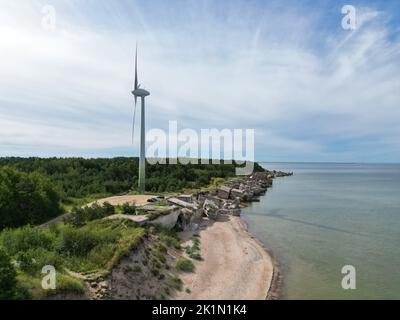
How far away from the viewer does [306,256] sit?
32.0 meters

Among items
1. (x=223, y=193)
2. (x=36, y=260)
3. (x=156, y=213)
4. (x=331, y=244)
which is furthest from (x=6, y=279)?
(x=223, y=193)

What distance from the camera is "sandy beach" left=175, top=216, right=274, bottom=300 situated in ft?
74.2

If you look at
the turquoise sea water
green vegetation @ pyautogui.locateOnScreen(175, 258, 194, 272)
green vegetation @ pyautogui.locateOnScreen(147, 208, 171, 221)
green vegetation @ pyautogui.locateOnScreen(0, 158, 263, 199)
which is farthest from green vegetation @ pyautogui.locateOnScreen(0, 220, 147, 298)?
green vegetation @ pyautogui.locateOnScreen(0, 158, 263, 199)

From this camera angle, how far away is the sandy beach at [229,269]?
22.6 meters

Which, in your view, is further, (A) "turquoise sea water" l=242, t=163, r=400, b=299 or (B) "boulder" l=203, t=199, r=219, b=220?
(B) "boulder" l=203, t=199, r=219, b=220

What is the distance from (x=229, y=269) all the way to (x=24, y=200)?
2335cm

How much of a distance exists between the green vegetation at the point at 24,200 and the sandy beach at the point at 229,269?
52.1 feet

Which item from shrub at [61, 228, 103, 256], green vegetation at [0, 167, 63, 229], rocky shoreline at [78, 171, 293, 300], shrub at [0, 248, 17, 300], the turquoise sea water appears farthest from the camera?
green vegetation at [0, 167, 63, 229]

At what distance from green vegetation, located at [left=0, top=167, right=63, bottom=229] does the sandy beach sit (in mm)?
15869

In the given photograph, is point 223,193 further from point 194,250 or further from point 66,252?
point 66,252

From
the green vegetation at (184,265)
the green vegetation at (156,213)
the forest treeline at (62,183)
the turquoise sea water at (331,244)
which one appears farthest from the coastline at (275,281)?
the forest treeline at (62,183)

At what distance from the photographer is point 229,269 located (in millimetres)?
26891

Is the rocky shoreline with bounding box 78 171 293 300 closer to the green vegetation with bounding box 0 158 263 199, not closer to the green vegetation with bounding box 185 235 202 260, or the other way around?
the green vegetation with bounding box 185 235 202 260
